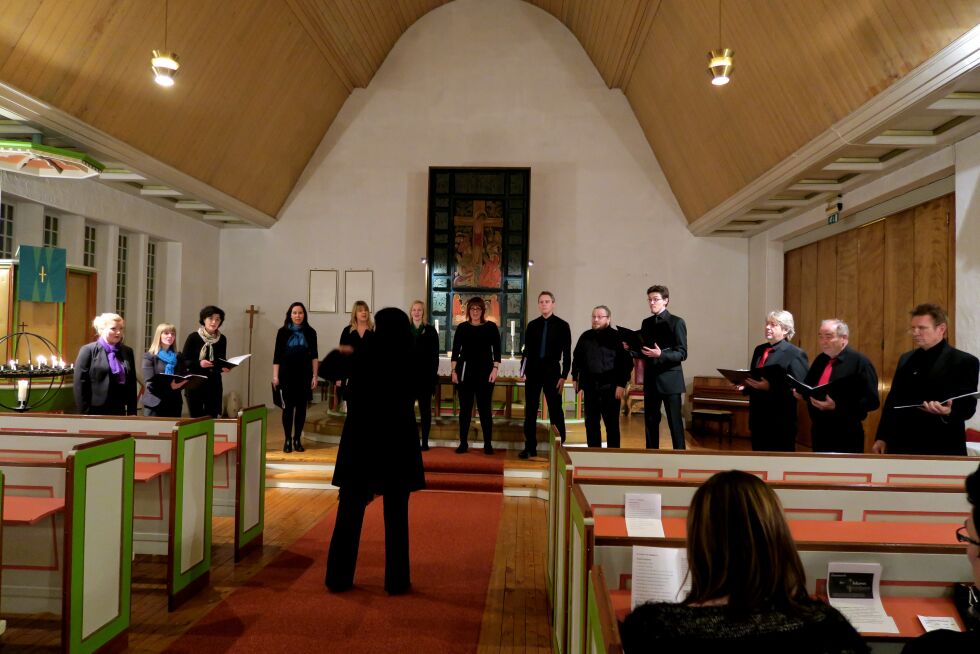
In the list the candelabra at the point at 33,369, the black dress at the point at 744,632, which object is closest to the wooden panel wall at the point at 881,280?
the black dress at the point at 744,632

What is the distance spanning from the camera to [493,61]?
9.99 metres

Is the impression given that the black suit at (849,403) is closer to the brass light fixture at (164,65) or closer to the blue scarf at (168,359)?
the blue scarf at (168,359)

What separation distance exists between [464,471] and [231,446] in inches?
94.6

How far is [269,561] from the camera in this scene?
3963 mm

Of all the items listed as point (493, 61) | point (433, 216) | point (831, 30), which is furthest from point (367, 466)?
point (493, 61)

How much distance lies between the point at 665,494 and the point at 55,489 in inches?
103

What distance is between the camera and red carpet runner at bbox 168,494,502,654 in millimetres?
2893

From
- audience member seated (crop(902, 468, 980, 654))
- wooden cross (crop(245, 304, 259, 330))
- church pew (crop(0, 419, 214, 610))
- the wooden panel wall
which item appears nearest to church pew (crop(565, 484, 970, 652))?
audience member seated (crop(902, 468, 980, 654))

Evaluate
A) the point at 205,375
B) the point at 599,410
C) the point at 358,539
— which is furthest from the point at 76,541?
the point at 599,410

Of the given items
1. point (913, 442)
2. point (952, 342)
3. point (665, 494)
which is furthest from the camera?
point (952, 342)

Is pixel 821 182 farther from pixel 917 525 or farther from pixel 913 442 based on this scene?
pixel 917 525

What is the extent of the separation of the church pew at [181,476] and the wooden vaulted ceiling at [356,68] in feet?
10.0

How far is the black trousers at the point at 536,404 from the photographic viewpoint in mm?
5562

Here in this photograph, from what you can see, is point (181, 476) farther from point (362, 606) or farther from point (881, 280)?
point (881, 280)
